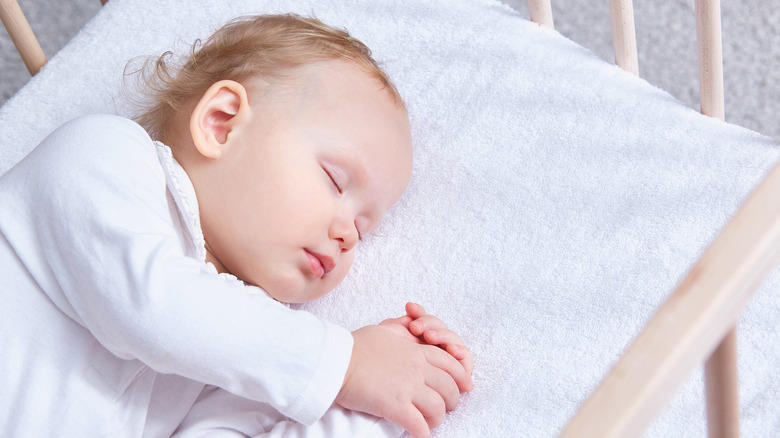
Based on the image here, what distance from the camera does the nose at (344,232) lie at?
0.72 meters

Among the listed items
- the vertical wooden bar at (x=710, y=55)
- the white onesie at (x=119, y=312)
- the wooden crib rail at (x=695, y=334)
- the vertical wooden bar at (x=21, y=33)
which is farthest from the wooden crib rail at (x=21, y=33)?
the wooden crib rail at (x=695, y=334)

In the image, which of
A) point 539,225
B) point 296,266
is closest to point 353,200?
point 296,266

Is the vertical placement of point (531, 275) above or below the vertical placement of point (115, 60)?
above

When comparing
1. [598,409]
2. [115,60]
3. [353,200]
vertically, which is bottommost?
[115,60]

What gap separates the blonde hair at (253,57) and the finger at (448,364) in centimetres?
26

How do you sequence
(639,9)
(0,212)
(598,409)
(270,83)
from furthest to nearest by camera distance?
1. (639,9)
2. (270,83)
3. (0,212)
4. (598,409)

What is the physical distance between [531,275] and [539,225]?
55 millimetres

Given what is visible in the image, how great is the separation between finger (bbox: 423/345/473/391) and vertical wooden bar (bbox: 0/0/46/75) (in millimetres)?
577

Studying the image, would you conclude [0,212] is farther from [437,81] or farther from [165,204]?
[437,81]

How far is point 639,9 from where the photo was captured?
1405mm

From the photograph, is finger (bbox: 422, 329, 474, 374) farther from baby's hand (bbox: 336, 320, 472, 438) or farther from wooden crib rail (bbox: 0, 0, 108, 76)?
wooden crib rail (bbox: 0, 0, 108, 76)

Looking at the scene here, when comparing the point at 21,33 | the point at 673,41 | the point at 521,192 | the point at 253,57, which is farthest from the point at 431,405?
the point at 673,41

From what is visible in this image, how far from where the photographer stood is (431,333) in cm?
72

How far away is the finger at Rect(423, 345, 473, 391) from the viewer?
695mm
